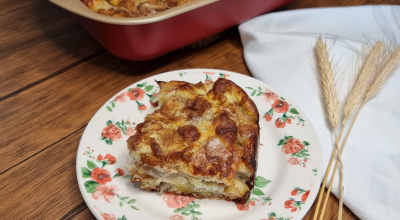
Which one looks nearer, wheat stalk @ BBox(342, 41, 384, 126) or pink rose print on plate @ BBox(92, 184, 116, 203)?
pink rose print on plate @ BBox(92, 184, 116, 203)

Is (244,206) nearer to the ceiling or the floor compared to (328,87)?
nearer to the floor

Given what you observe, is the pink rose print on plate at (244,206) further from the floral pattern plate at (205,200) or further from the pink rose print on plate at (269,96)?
the pink rose print on plate at (269,96)

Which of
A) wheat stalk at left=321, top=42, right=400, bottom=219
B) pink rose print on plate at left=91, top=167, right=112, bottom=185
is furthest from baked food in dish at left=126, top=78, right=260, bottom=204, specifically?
wheat stalk at left=321, top=42, right=400, bottom=219

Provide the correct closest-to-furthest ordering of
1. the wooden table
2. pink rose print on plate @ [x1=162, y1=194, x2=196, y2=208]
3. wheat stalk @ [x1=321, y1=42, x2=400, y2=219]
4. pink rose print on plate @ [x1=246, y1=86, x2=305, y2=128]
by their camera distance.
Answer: pink rose print on plate @ [x1=162, y1=194, x2=196, y2=208] → the wooden table → pink rose print on plate @ [x1=246, y1=86, x2=305, y2=128] → wheat stalk @ [x1=321, y1=42, x2=400, y2=219]

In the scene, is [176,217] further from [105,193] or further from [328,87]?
[328,87]

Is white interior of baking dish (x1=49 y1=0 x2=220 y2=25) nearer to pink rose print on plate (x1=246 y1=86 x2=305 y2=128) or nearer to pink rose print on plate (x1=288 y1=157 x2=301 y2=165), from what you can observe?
pink rose print on plate (x1=246 y1=86 x2=305 y2=128)

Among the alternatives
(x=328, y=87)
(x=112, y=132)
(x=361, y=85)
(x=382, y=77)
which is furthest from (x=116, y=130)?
(x=382, y=77)
